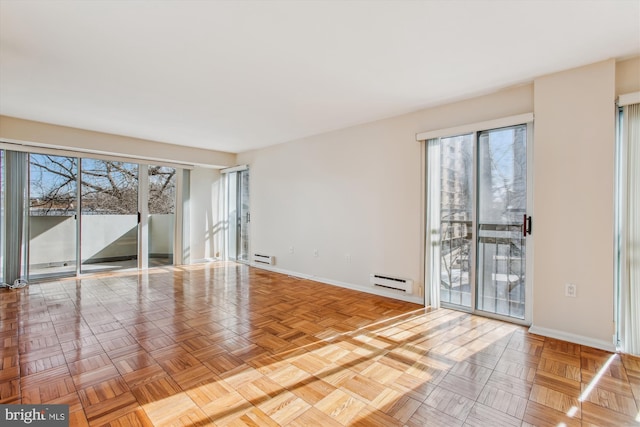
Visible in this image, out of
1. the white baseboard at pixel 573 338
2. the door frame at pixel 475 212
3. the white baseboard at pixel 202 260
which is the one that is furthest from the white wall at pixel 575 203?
the white baseboard at pixel 202 260

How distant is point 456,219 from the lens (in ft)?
11.3

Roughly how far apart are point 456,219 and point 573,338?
149 centimetres

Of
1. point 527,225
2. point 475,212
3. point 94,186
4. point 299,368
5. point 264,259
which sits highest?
point 94,186

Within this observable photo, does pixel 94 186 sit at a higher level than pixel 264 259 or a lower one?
higher

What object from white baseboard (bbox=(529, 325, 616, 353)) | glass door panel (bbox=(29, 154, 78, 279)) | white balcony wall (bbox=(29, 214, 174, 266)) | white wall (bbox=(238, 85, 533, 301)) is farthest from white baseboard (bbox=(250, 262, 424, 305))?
glass door panel (bbox=(29, 154, 78, 279))

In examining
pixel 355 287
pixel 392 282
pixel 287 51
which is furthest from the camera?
pixel 355 287

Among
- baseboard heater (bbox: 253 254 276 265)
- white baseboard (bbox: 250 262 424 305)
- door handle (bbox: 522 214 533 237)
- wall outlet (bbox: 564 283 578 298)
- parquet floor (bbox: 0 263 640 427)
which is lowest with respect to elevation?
parquet floor (bbox: 0 263 640 427)

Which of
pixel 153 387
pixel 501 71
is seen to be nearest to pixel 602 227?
→ pixel 501 71

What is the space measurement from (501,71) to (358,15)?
5.17 feet

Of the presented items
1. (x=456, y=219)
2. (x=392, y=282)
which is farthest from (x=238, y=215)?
(x=456, y=219)

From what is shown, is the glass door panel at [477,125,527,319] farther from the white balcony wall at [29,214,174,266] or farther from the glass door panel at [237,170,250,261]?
the white balcony wall at [29,214,174,266]

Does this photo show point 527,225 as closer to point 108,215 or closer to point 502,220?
point 502,220

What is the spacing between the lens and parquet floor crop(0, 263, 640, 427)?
5.38ft

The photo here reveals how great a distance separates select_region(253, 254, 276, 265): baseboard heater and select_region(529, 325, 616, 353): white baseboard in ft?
13.3
